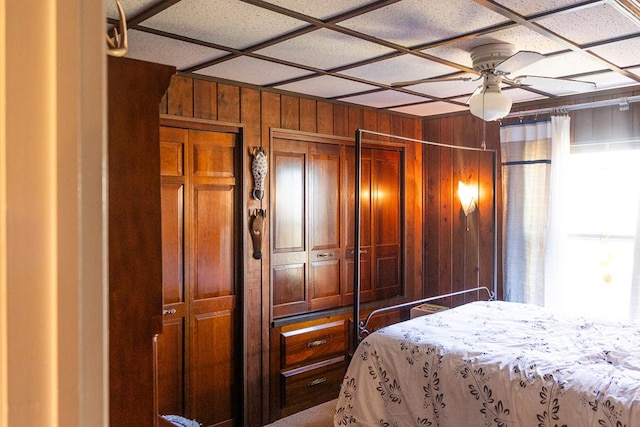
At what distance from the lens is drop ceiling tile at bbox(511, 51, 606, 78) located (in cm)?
288

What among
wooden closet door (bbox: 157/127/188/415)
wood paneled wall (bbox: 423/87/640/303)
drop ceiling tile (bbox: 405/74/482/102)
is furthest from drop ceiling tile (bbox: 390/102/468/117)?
wooden closet door (bbox: 157/127/188/415)

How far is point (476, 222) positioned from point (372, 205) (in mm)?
986

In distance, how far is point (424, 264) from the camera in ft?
16.6

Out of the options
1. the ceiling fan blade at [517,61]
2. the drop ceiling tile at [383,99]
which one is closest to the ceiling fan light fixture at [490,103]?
the ceiling fan blade at [517,61]

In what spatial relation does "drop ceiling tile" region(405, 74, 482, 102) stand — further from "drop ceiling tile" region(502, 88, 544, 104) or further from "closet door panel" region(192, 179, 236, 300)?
"closet door panel" region(192, 179, 236, 300)

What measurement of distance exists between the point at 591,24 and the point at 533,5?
16.7 inches

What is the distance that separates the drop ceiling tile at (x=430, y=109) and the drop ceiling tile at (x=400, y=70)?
0.96 m

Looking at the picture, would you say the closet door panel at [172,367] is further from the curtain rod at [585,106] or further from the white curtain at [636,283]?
the white curtain at [636,283]

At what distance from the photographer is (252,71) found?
3.25 meters

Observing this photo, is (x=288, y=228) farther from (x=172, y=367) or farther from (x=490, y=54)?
(x=490, y=54)

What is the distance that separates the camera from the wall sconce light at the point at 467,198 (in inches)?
182

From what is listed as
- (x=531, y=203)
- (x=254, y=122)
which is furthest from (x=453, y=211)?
(x=254, y=122)

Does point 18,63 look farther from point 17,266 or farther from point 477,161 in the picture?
point 477,161

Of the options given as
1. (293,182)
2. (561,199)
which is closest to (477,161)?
(561,199)
